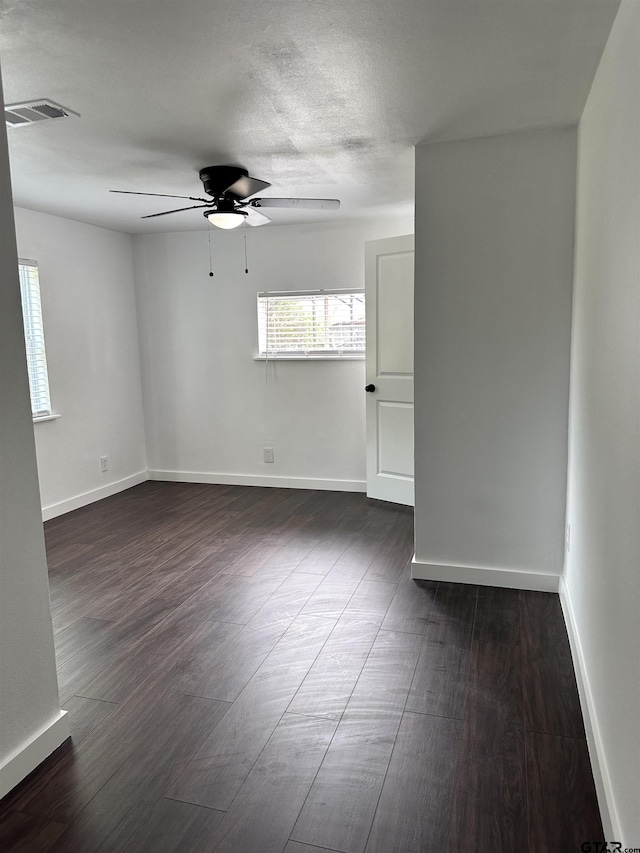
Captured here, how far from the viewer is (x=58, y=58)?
2012 mm

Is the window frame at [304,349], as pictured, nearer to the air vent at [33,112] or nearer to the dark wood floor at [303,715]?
the dark wood floor at [303,715]

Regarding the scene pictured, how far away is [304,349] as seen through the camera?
530 cm

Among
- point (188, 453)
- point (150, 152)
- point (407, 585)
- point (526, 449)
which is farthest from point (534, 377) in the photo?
point (188, 453)

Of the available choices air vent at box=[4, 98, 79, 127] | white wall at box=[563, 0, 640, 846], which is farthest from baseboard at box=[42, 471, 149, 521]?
white wall at box=[563, 0, 640, 846]

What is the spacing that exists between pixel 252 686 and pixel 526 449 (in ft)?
5.73

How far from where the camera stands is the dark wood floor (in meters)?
1.67

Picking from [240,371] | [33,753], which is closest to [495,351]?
[33,753]

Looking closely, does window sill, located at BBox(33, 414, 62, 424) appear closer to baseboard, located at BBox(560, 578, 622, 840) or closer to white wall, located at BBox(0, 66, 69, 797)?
white wall, located at BBox(0, 66, 69, 797)

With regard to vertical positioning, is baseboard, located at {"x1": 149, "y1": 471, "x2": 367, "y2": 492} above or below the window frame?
below

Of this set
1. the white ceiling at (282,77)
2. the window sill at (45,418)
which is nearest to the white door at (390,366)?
the white ceiling at (282,77)

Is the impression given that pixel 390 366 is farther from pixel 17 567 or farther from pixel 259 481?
pixel 17 567

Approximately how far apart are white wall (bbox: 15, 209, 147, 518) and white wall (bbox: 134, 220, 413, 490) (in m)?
0.21

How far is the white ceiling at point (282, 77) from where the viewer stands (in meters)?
1.77

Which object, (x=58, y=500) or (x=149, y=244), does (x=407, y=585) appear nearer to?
(x=58, y=500)
